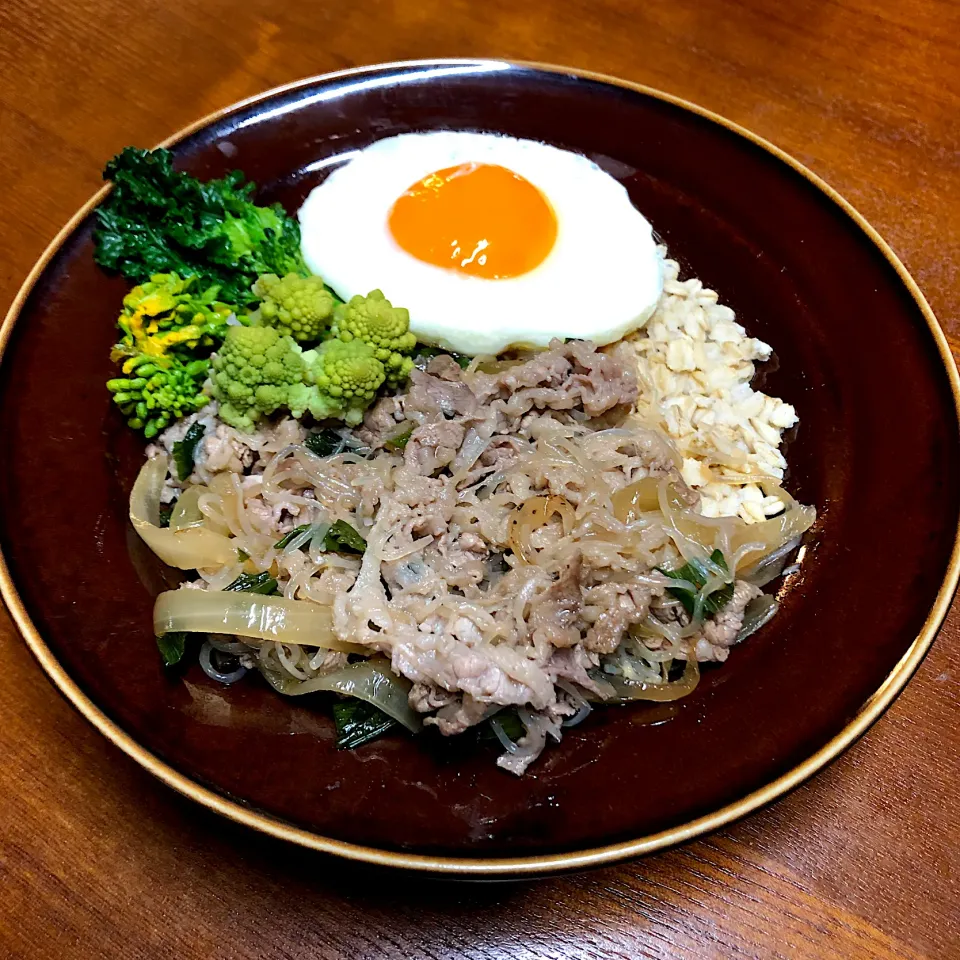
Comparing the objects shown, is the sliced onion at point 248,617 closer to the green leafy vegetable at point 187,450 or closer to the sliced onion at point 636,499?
the green leafy vegetable at point 187,450

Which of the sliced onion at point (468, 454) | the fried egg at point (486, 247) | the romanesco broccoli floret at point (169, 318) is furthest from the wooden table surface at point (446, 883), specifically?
the fried egg at point (486, 247)

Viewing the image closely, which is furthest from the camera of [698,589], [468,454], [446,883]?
[468,454]

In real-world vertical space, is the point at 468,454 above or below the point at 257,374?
below

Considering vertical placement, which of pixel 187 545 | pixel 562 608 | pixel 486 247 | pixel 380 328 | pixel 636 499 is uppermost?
pixel 486 247

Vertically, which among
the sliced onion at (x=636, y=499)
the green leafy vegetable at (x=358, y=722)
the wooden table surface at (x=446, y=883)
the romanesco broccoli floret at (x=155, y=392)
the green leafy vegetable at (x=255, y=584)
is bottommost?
the wooden table surface at (x=446, y=883)

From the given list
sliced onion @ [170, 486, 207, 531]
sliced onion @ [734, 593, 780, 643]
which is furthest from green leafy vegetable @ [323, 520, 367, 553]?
sliced onion @ [734, 593, 780, 643]

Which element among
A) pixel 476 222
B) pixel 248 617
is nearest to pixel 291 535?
pixel 248 617

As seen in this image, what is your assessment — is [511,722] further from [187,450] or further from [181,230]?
[181,230]

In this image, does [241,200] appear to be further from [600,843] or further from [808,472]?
[600,843]
